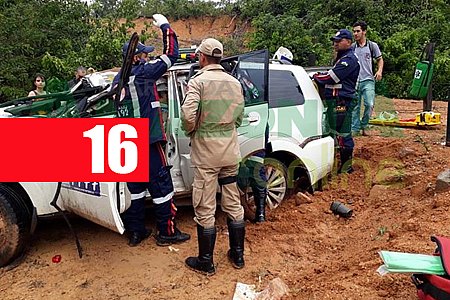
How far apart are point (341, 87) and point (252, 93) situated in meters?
1.53

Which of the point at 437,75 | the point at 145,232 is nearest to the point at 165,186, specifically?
the point at 145,232

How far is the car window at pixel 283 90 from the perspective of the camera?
5.13 metres

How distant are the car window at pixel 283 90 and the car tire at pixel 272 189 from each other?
64cm

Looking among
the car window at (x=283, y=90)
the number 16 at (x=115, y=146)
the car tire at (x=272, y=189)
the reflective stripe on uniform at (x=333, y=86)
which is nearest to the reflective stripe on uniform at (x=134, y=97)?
the number 16 at (x=115, y=146)

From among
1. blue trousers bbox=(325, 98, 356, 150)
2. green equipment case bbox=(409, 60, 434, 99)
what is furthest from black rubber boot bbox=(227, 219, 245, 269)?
green equipment case bbox=(409, 60, 434, 99)

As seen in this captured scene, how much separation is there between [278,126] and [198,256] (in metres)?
1.76

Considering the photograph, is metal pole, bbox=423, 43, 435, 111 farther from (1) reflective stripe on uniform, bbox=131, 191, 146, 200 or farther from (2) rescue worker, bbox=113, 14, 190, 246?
(1) reflective stripe on uniform, bbox=131, 191, 146, 200

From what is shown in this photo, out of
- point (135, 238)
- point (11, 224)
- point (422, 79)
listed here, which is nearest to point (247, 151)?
point (135, 238)

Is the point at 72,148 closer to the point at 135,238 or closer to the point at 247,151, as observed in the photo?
the point at 135,238

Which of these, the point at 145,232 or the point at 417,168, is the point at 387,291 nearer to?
the point at 145,232

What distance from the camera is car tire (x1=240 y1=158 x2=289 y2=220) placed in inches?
191

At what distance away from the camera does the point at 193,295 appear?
364cm

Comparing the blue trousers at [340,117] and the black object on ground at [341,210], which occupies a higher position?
the blue trousers at [340,117]

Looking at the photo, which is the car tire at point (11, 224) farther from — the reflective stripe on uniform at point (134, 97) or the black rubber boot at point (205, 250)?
the black rubber boot at point (205, 250)
